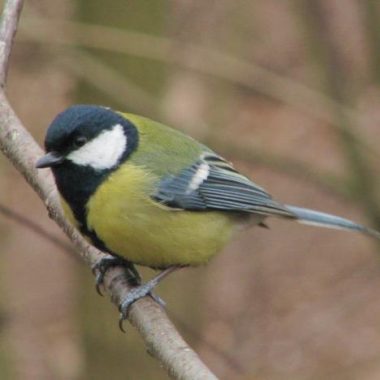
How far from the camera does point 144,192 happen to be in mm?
3354

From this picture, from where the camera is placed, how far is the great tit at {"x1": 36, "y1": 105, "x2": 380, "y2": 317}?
3209mm

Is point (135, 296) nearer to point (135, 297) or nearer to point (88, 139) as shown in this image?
point (135, 297)

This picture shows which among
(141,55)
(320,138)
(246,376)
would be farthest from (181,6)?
(320,138)

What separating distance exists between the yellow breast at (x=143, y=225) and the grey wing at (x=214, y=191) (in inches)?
2.0

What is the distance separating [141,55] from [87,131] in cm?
119

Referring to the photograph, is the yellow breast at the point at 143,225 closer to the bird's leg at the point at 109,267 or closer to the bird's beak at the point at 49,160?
the bird's leg at the point at 109,267

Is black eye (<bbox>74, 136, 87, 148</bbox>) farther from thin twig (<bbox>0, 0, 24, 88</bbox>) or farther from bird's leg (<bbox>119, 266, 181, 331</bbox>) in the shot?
bird's leg (<bbox>119, 266, 181, 331</bbox>)

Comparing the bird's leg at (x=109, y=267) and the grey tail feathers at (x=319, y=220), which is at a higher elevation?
the grey tail feathers at (x=319, y=220)

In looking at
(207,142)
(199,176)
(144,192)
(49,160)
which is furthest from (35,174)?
(207,142)

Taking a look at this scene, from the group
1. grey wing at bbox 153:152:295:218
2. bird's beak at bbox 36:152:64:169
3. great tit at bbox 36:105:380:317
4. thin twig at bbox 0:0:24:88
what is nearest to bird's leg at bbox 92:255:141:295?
great tit at bbox 36:105:380:317

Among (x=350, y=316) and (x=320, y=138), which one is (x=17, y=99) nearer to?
(x=350, y=316)

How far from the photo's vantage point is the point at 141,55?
4.39 metres

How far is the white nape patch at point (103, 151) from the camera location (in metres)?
3.26

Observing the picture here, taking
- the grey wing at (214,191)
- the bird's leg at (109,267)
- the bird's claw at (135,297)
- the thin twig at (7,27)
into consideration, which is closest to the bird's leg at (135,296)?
the bird's claw at (135,297)
